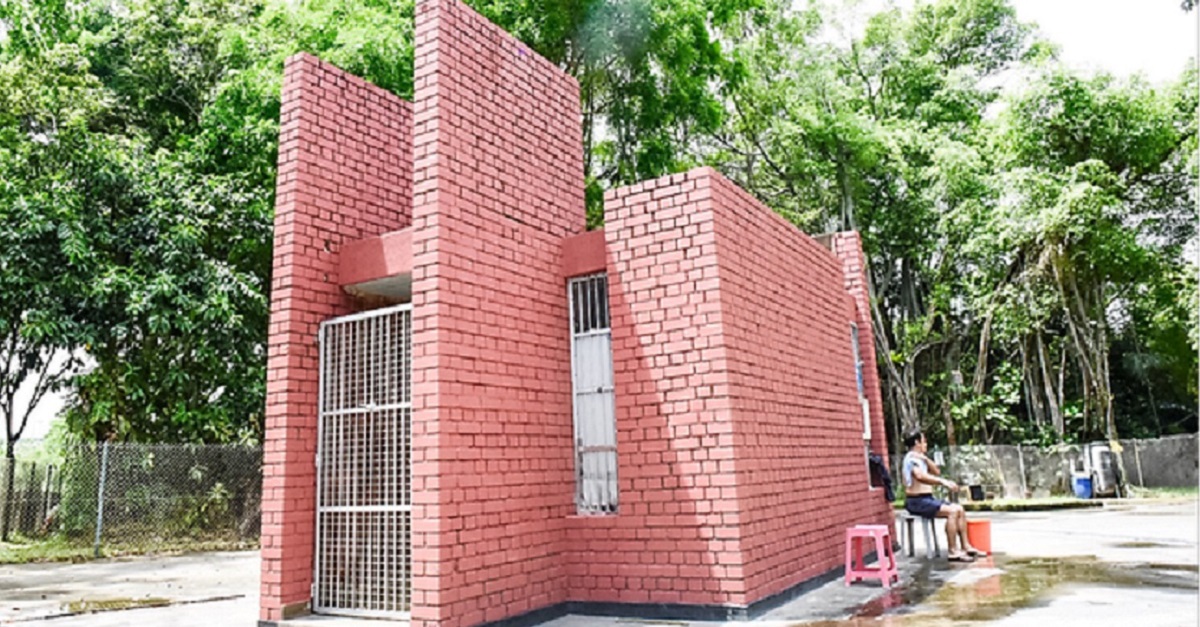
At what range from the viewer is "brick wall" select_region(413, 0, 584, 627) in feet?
17.5

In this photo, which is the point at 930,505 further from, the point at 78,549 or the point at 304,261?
the point at 78,549

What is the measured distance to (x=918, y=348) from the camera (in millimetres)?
24062

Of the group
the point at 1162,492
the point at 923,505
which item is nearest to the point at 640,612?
the point at 923,505

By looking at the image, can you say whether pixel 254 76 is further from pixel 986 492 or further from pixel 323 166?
pixel 986 492

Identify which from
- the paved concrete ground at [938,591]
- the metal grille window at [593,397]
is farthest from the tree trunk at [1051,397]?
the metal grille window at [593,397]

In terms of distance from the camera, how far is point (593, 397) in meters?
6.69

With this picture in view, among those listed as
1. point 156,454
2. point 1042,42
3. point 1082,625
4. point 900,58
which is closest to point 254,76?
point 156,454

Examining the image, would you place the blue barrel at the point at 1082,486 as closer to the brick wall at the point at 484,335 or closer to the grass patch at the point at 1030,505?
the grass patch at the point at 1030,505

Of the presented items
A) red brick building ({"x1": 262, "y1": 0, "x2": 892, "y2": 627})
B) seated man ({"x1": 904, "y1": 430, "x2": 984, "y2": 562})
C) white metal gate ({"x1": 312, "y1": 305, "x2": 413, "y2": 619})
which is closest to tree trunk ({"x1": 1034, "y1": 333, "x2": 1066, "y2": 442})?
seated man ({"x1": 904, "y1": 430, "x2": 984, "y2": 562})

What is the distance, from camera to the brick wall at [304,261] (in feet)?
19.8

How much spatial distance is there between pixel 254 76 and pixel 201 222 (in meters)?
2.65

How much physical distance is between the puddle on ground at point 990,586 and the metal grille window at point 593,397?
1.78 metres

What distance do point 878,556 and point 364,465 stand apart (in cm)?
442

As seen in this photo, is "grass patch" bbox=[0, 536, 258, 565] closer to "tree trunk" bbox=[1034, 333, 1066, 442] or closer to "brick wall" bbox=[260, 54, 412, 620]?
"brick wall" bbox=[260, 54, 412, 620]
